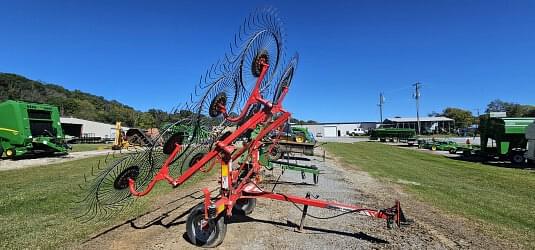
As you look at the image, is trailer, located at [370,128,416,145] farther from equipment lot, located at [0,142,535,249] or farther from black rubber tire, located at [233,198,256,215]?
black rubber tire, located at [233,198,256,215]

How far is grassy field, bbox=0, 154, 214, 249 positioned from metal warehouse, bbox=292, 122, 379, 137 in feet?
307

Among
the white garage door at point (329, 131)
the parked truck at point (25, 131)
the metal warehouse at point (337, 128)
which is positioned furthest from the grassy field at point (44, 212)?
the white garage door at point (329, 131)

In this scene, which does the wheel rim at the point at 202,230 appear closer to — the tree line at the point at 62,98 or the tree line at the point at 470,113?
the tree line at the point at 62,98

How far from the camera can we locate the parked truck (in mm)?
20844

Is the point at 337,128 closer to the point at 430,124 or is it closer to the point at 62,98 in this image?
the point at 430,124

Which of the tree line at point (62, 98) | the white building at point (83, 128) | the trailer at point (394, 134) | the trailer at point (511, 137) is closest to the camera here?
the trailer at point (511, 137)

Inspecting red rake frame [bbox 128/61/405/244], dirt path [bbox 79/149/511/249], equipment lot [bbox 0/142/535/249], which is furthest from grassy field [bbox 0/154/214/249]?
red rake frame [bbox 128/61/405/244]

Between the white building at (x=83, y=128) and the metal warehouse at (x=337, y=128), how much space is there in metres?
52.7

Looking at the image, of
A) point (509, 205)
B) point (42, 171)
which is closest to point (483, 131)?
point (509, 205)

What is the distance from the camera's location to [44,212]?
7.79 meters

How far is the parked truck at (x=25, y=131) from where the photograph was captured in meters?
20.8

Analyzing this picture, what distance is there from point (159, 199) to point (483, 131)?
25.3 m

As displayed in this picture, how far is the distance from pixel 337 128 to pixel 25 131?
106167 millimetres

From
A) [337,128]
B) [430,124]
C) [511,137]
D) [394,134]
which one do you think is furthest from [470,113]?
[511,137]
